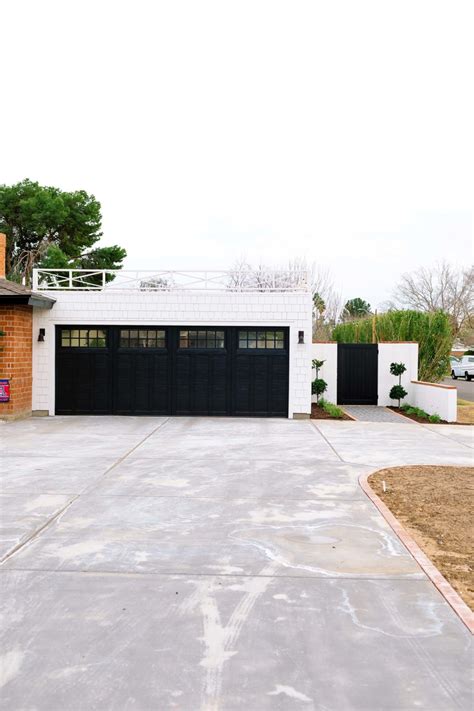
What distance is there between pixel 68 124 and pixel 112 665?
63.7ft

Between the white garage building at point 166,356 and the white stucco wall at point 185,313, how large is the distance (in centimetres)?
3

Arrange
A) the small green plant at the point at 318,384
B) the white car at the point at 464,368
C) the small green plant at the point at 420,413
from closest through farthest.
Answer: the small green plant at the point at 420,413 → the small green plant at the point at 318,384 → the white car at the point at 464,368

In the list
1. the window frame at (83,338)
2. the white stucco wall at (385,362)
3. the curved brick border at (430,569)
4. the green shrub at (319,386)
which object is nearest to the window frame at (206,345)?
the window frame at (83,338)

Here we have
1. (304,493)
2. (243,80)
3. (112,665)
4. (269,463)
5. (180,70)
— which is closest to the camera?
(112,665)

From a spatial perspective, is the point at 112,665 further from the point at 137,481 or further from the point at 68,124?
the point at 68,124

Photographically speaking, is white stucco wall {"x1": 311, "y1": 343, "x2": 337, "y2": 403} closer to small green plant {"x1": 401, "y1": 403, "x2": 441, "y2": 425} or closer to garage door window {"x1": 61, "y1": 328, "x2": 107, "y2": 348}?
small green plant {"x1": 401, "y1": 403, "x2": 441, "y2": 425}

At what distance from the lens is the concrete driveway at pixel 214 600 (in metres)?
2.96

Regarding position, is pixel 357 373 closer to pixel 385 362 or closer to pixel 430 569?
pixel 385 362

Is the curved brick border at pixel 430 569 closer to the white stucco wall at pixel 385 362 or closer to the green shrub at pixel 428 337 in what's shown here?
the white stucco wall at pixel 385 362

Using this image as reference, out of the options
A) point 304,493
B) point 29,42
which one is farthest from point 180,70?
point 304,493

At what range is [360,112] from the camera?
1656 cm

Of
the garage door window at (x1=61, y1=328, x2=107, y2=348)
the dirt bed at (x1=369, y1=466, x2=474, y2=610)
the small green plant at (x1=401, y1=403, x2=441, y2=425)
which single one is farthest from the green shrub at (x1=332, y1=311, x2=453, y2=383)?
the dirt bed at (x1=369, y1=466, x2=474, y2=610)

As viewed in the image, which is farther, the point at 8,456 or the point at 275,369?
the point at 275,369

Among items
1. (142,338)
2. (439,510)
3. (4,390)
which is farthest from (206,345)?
(439,510)
